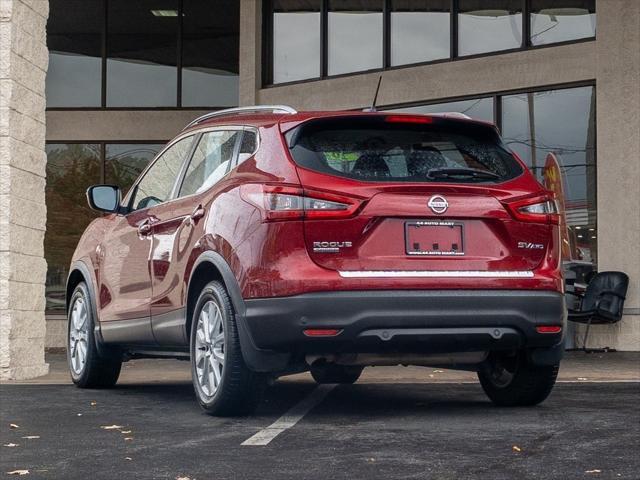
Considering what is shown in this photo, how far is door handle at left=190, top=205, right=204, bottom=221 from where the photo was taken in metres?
7.52

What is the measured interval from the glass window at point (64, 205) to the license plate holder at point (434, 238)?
13.5 meters

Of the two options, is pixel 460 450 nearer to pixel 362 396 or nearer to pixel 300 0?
pixel 362 396

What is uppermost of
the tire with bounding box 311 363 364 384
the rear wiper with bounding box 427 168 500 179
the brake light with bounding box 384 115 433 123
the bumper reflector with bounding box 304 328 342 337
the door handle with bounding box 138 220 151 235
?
the brake light with bounding box 384 115 433 123

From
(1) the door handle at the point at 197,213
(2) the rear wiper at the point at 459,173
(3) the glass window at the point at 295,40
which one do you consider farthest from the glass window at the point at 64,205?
(2) the rear wiper at the point at 459,173

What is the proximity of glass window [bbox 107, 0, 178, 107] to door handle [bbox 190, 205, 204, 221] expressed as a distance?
12.9 metres

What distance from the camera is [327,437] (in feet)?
21.0

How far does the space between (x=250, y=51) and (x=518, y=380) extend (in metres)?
12.2

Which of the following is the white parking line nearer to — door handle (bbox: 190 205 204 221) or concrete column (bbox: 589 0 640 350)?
door handle (bbox: 190 205 204 221)

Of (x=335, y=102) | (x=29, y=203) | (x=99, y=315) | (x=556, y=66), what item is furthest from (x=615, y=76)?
(x=99, y=315)

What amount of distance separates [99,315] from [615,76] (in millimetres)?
8723

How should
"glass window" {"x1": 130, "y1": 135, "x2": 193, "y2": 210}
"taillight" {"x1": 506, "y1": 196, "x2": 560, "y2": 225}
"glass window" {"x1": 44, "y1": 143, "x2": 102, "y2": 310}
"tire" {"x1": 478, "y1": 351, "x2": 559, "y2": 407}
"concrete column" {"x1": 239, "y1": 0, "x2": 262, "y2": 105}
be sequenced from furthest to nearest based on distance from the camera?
"glass window" {"x1": 44, "y1": 143, "x2": 102, "y2": 310} < "concrete column" {"x1": 239, "y1": 0, "x2": 262, "y2": 105} < "glass window" {"x1": 130, "y1": 135, "x2": 193, "y2": 210} < "tire" {"x1": 478, "y1": 351, "x2": 559, "y2": 407} < "taillight" {"x1": 506, "y1": 196, "x2": 560, "y2": 225}

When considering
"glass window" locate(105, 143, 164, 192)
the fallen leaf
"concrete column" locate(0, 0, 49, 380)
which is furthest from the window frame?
the fallen leaf

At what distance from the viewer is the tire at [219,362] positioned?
7.06 metres

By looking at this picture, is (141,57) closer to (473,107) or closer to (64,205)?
(64,205)
